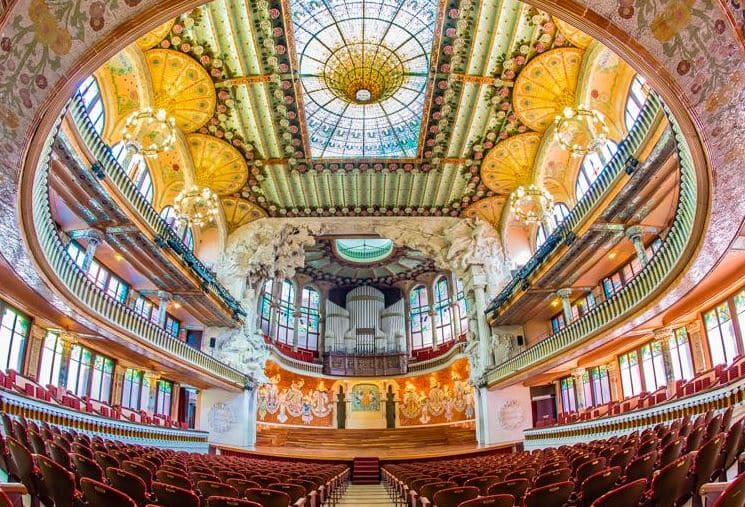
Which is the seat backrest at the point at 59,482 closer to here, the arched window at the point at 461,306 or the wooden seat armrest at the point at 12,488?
the wooden seat armrest at the point at 12,488

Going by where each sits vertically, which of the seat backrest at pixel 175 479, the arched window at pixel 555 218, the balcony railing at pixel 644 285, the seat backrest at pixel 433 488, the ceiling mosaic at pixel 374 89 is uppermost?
the ceiling mosaic at pixel 374 89

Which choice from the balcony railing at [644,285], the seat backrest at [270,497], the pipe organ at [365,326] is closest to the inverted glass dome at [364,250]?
the pipe organ at [365,326]

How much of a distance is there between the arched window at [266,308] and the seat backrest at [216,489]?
25341 mm

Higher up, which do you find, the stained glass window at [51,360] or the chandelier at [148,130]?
the chandelier at [148,130]

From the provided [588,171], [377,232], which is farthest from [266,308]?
[588,171]

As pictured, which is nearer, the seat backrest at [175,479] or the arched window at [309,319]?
the seat backrest at [175,479]

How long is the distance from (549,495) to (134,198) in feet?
52.8

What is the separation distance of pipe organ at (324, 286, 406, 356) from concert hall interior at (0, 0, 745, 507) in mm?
3973

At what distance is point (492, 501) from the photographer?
3582 millimetres

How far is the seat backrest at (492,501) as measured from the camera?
11.6 feet

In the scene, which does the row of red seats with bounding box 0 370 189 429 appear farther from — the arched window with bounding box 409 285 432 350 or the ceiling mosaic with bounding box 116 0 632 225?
the arched window with bounding box 409 285 432 350

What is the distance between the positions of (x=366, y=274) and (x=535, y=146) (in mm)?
18831

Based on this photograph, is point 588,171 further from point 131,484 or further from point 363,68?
point 131,484

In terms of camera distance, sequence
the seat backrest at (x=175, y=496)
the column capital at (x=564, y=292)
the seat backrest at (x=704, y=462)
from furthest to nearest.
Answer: the column capital at (x=564, y=292)
the seat backrest at (x=704, y=462)
the seat backrest at (x=175, y=496)
